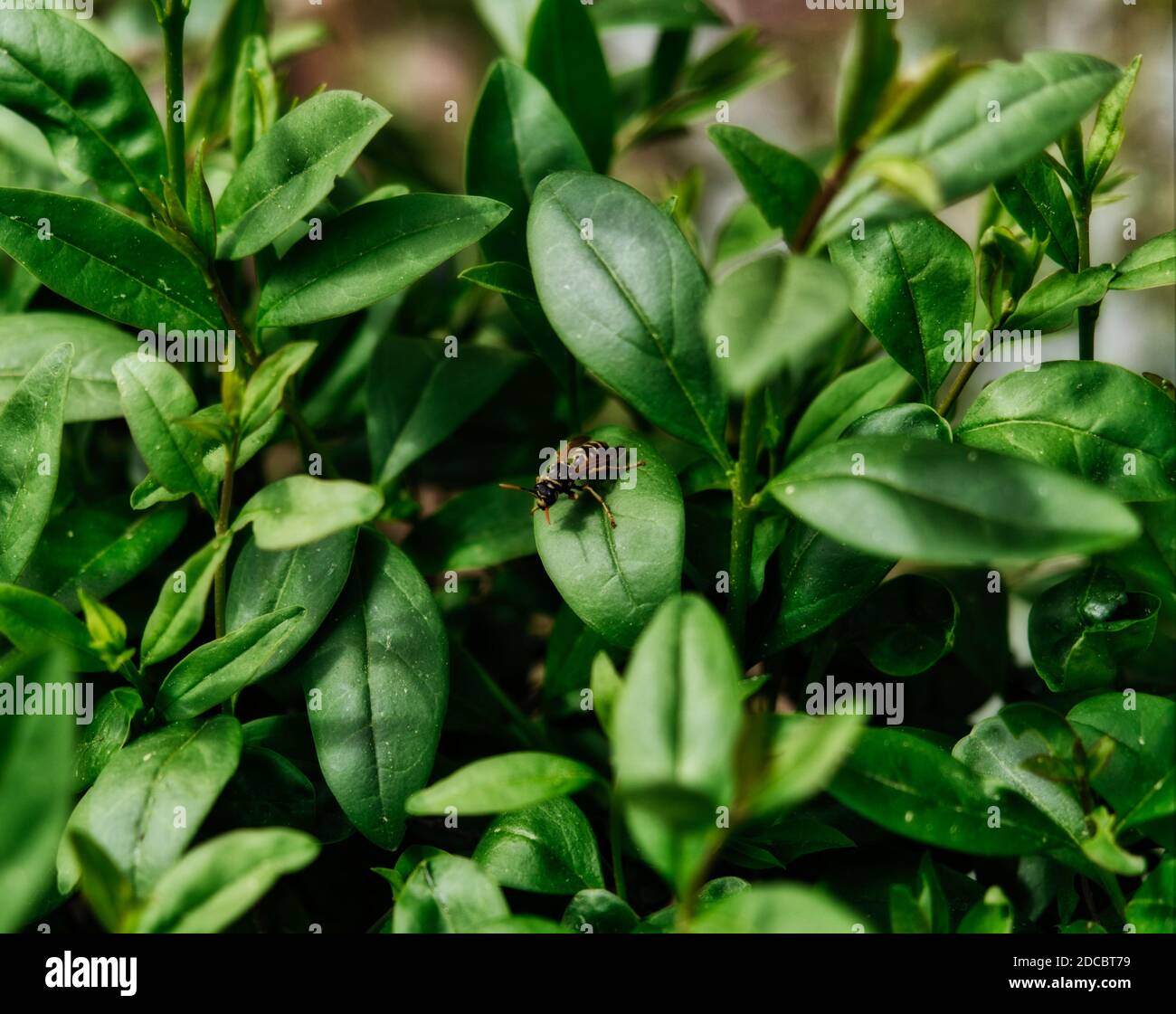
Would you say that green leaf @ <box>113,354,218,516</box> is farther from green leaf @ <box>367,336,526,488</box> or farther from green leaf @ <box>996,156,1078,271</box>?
green leaf @ <box>996,156,1078,271</box>

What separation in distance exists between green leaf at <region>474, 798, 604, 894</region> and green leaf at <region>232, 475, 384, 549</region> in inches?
9.2

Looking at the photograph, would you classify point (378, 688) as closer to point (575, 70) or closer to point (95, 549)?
point (95, 549)

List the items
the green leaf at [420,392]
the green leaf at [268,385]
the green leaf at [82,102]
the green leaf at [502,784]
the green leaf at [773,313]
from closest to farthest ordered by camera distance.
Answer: the green leaf at [773,313] < the green leaf at [502,784] < the green leaf at [268,385] < the green leaf at [82,102] < the green leaf at [420,392]

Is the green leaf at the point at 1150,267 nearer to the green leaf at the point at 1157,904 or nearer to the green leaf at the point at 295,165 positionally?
the green leaf at the point at 1157,904

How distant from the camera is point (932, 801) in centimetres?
62

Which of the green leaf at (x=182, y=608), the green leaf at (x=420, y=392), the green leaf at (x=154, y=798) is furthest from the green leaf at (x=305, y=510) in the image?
the green leaf at (x=420, y=392)

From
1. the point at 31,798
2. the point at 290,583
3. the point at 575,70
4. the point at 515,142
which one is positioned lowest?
the point at 31,798

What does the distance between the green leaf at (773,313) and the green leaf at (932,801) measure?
25 centimetres

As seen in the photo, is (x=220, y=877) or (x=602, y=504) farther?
(x=602, y=504)

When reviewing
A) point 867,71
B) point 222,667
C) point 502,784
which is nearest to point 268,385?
point 222,667

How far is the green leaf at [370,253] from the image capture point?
0.73m

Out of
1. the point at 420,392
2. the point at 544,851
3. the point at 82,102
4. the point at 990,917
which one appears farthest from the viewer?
the point at 420,392

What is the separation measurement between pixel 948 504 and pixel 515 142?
479mm

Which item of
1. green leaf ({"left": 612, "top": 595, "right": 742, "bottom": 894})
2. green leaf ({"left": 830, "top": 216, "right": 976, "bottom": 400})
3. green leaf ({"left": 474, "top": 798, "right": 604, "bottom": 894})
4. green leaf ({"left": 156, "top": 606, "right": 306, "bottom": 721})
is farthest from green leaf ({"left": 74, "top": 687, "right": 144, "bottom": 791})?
green leaf ({"left": 830, "top": 216, "right": 976, "bottom": 400})
